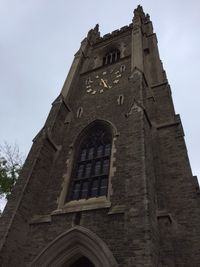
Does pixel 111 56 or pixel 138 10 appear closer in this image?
pixel 111 56

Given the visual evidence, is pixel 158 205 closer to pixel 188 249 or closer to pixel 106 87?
pixel 188 249

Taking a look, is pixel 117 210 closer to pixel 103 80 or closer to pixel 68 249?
pixel 68 249

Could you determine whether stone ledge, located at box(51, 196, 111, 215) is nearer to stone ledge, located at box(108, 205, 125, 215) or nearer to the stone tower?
the stone tower

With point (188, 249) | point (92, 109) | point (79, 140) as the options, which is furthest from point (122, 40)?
point (188, 249)

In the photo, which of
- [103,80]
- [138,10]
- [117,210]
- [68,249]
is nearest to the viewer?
[117,210]

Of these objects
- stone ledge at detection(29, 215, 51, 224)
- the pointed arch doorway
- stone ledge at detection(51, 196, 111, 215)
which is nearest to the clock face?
stone ledge at detection(51, 196, 111, 215)

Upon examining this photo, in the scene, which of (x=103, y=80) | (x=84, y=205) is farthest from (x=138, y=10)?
(x=84, y=205)

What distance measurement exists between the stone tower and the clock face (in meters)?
0.35

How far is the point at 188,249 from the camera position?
7066mm

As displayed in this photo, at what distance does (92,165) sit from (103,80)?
281 inches

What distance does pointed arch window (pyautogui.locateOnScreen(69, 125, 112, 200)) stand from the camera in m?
9.64

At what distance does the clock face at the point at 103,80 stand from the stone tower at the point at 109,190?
0.35 m

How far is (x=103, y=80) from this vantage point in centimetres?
1580

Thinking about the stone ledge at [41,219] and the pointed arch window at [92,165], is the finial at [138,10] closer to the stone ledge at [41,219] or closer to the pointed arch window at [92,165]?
the pointed arch window at [92,165]
